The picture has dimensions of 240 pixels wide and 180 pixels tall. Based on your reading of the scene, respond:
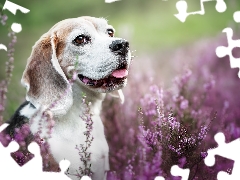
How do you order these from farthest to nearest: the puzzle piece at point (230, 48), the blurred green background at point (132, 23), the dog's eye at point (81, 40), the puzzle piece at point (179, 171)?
the blurred green background at point (132, 23) < the puzzle piece at point (230, 48) < the dog's eye at point (81, 40) < the puzzle piece at point (179, 171)

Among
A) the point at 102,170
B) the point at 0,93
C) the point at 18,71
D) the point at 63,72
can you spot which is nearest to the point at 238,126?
the point at 102,170

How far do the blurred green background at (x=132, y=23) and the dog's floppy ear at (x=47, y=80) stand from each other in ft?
3.92

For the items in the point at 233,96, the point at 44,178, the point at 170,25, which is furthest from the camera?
the point at 170,25

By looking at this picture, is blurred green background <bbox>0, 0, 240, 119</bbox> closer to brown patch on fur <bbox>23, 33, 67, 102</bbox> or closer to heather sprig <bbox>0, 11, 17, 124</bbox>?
heather sprig <bbox>0, 11, 17, 124</bbox>

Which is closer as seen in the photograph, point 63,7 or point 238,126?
point 238,126

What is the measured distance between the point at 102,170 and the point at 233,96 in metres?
1.93

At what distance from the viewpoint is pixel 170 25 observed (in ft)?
19.7

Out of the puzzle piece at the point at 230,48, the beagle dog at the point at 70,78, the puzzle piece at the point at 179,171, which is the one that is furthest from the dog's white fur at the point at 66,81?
the puzzle piece at the point at 230,48

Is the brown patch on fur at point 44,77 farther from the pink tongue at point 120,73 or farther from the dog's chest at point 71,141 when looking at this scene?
the pink tongue at point 120,73

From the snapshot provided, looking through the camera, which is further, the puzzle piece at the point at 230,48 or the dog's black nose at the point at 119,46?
the puzzle piece at the point at 230,48

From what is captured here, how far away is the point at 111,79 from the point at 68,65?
1.15 feet

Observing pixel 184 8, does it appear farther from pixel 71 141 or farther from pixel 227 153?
pixel 71 141

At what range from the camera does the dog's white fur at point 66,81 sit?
3771 millimetres

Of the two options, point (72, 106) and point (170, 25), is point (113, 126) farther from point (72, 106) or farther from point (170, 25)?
point (170, 25)
